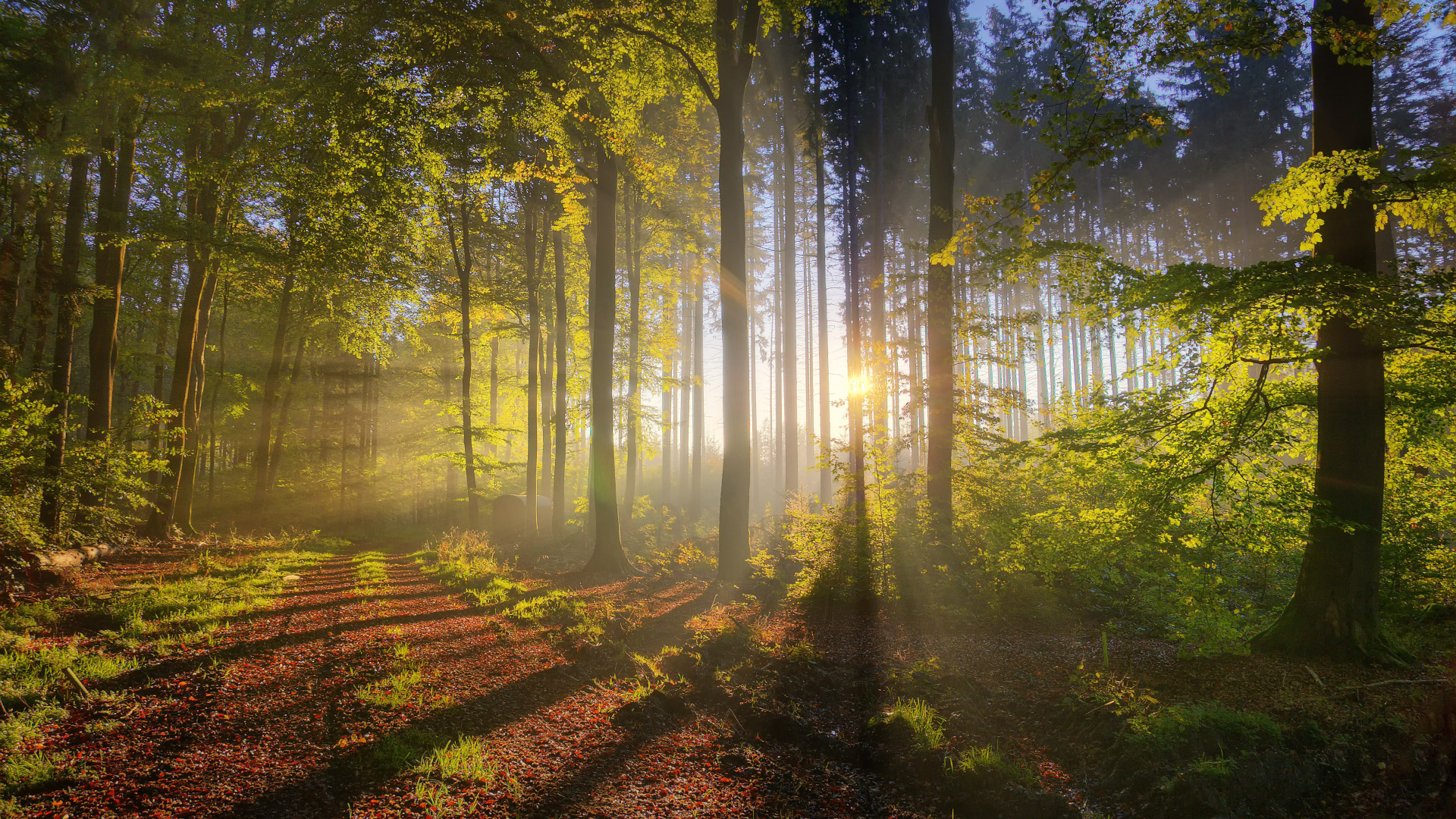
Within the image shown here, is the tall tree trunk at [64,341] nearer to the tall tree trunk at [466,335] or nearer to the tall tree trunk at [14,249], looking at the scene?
the tall tree trunk at [14,249]

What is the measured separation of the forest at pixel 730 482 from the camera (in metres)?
3.84

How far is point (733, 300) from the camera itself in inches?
385

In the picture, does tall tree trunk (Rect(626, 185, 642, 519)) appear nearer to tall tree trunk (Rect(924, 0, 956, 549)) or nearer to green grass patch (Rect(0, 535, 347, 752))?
tall tree trunk (Rect(924, 0, 956, 549))

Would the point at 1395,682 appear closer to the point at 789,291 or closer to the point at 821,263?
the point at 821,263

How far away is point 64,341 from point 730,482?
37.9 feet

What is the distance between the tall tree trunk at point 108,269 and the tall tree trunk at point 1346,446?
1781 cm

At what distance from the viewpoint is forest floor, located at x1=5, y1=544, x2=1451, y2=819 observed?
329 centimetres

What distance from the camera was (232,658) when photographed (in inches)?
193

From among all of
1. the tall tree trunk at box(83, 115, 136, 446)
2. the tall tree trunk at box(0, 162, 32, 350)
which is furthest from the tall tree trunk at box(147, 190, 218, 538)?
the tall tree trunk at box(0, 162, 32, 350)

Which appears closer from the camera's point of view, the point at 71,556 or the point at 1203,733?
the point at 1203,733

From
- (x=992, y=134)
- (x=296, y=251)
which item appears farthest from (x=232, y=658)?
(x=992, y=134)

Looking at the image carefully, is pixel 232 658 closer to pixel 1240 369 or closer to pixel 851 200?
pixel 1240 369

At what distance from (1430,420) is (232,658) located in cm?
1204

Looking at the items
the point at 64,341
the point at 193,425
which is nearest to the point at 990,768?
the point at 64,341
